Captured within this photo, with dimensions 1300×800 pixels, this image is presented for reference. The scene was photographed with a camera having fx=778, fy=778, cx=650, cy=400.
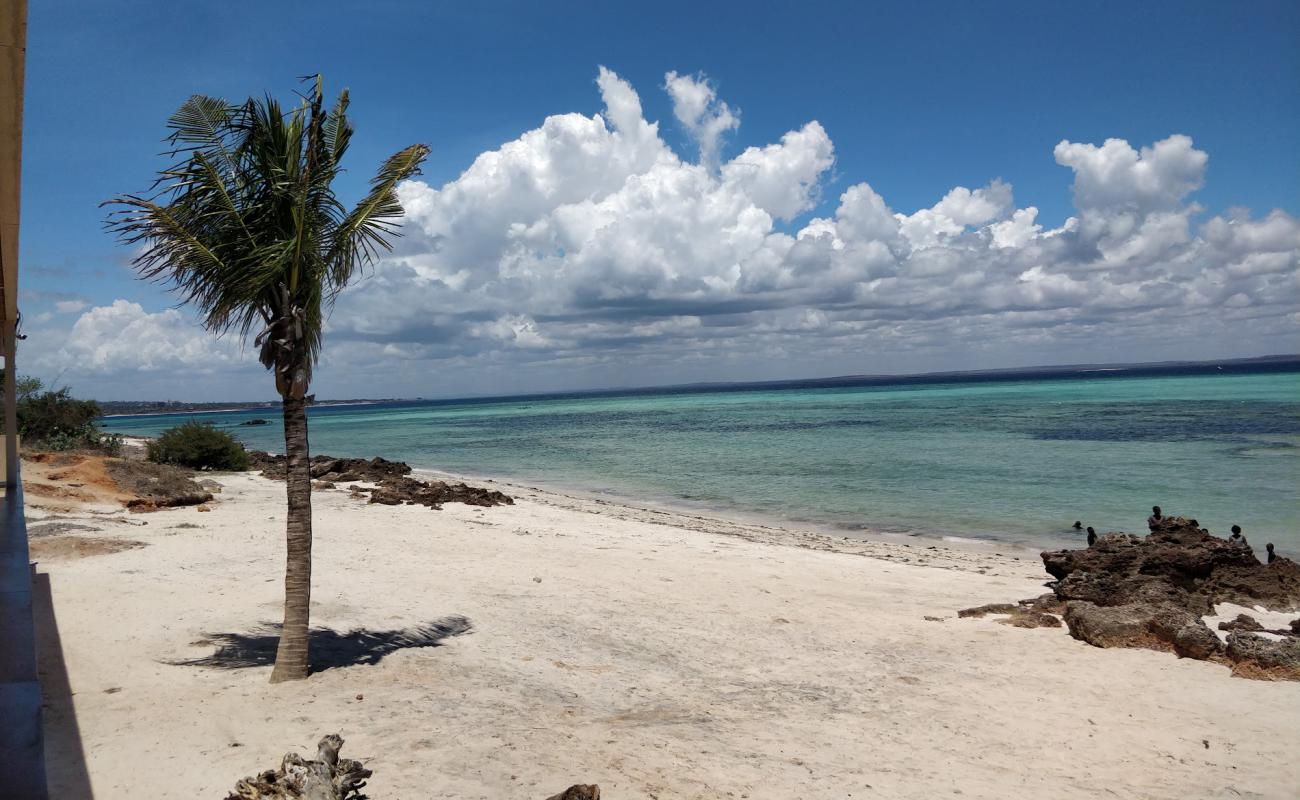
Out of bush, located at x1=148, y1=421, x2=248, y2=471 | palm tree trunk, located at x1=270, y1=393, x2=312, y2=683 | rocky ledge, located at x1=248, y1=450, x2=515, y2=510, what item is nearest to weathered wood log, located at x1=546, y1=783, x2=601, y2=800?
palm tree trunk, located at x1=270, y1=393, x2=312, y2=683

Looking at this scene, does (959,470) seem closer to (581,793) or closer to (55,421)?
(581,793)

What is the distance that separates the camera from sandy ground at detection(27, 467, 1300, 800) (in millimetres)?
5477

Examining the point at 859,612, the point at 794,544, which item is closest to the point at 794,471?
Result: the point at 794,544

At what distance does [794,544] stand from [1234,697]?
10074 mm

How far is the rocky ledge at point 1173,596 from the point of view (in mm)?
8148

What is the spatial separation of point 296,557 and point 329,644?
1610mm

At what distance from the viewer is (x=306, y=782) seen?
3957 mm

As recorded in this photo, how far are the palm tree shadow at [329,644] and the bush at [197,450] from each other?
70.2 feet

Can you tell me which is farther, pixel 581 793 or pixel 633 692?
pixel 633 692

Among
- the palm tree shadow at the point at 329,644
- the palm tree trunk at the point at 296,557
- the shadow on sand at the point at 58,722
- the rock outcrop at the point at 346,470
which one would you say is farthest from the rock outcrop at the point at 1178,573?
the rock outcrop at the point at 346,470

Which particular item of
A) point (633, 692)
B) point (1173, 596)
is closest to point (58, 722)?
point (633, 692)

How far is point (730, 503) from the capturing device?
2445 cm

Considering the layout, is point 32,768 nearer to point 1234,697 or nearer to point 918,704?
point 918,704

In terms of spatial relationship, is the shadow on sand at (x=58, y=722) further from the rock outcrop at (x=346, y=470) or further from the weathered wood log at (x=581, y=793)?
the rock outcrop at (x=346, y=470)
